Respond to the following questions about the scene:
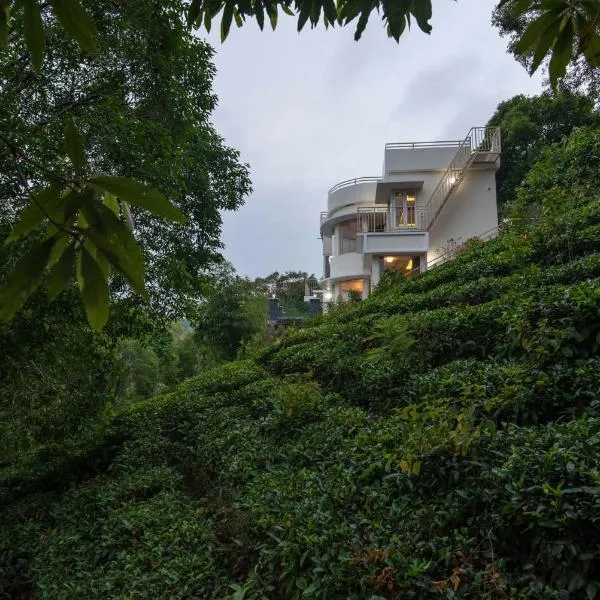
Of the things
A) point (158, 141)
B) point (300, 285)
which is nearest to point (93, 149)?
point (158, 141)

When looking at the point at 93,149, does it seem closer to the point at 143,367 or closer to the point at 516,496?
the point at 516,496

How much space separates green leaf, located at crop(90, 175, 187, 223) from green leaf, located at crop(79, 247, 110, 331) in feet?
0.38

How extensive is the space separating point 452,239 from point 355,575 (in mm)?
12954

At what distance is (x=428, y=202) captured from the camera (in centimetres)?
1455

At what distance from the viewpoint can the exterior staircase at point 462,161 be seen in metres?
13.4

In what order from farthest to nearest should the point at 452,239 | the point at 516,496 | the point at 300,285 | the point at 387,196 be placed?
the point at 300,285, the point at 387,196, the point at 452,239, the point at 516,496

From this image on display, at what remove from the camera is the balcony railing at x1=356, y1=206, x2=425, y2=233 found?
14.7 metres

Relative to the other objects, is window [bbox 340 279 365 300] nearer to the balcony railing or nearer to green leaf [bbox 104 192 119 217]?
the balcony railing

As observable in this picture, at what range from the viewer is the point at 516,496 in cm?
202

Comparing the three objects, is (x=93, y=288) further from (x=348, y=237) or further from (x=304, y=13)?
(x=348, y=237)

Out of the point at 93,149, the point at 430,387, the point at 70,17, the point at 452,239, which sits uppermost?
the point at 452,239

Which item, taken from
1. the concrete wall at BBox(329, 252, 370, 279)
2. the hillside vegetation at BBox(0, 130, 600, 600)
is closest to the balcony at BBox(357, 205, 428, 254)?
the concrete wall at BBox(329, 252, 370, 279)

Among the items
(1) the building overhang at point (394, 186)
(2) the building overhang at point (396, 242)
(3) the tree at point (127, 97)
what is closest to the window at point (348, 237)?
(1) the building overhang at point (394, 186)

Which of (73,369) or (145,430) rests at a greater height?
(73,369)
